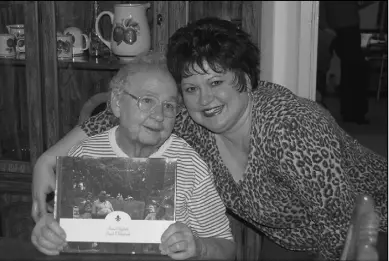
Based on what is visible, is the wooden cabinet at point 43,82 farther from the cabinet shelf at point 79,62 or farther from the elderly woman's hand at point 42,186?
the elderly woman's hand at point 42,186

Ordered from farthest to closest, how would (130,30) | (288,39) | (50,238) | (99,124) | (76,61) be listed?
(288,39) < (76,61) < (130,30) < (99,124) < (50,238)

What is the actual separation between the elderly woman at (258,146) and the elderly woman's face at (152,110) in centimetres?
7

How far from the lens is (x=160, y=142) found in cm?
152

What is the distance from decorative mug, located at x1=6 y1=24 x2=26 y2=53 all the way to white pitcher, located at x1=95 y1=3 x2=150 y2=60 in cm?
38

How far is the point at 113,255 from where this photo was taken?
1.24 meters

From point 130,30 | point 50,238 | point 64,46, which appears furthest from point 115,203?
point 64,46

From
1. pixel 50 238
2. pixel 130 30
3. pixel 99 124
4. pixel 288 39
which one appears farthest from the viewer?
pixel 288 39

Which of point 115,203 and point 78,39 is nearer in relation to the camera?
point 115,203

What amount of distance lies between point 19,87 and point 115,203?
1.36 meters

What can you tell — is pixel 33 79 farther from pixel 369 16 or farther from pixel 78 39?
pixel 369 16

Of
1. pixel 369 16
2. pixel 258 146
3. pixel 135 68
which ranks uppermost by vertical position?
pixel 369 16

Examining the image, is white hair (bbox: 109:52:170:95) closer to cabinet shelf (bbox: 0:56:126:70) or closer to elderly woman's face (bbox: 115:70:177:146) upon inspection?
elderly woman's face (bbox: 115:70:177:146)

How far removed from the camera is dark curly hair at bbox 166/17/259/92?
156 centimetres

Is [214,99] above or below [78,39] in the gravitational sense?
below
